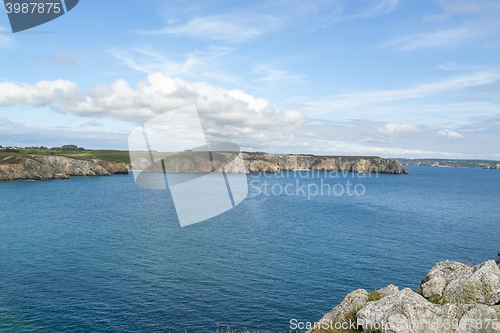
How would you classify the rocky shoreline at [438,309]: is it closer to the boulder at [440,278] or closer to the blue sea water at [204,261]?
the boulder at [440,278]

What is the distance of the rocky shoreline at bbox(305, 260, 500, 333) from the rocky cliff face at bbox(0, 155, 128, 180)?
16715 cm

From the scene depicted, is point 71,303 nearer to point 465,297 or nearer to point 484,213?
point 465,297

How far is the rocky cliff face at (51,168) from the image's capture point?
13600 cm

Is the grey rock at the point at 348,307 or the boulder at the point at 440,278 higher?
the boulder at the point at 440,278

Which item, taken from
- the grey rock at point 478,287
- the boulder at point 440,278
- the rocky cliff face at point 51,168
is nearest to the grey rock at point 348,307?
the boulder at point 440,278

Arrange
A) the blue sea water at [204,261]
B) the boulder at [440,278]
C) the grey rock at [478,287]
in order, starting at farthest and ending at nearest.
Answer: the blue sea water at [204,261] → the boulder at [440,278] → the grey rock at [478,287]

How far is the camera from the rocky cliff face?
136000 mm

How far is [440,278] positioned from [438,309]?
14.2 feet

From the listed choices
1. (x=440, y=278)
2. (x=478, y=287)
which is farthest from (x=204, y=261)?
(x=478, y=287)

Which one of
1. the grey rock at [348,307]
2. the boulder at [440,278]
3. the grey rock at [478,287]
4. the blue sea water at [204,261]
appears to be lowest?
the blue sea water at [204,261]

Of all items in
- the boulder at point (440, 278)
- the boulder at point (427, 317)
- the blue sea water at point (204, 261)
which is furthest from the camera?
the blue sea water at point (204, 261)

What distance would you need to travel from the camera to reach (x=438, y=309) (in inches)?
464

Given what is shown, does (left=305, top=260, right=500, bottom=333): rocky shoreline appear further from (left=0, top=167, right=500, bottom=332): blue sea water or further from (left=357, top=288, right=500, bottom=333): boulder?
(left=0, top=167, right=500, bottom=332): blue sea water

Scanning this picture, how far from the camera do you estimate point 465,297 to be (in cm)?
1304
